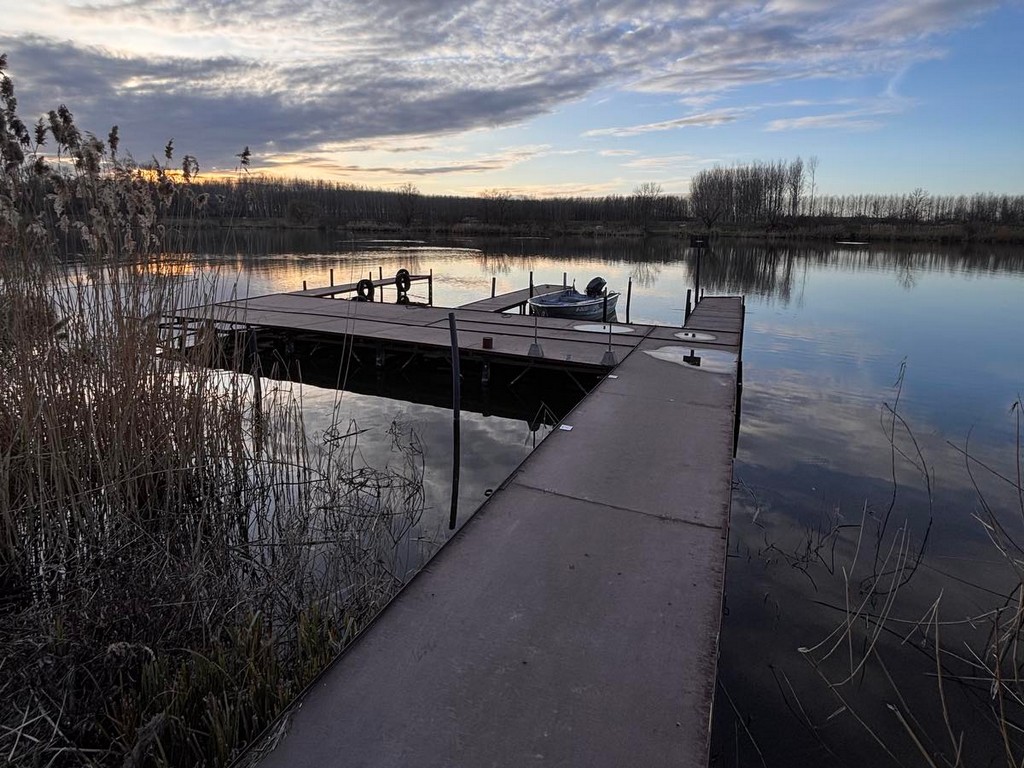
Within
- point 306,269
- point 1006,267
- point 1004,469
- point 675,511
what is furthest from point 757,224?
point 675,511

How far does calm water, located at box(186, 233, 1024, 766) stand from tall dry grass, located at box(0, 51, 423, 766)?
2.77 feet

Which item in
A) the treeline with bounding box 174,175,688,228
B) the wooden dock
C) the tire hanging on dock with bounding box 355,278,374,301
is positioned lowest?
the wooden dock

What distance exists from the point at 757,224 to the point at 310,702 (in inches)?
3228

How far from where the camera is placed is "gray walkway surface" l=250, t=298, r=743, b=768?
2.27m

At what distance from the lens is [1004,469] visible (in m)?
7.95

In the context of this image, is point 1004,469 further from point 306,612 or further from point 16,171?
point 16,171

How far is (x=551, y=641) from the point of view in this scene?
288 cm

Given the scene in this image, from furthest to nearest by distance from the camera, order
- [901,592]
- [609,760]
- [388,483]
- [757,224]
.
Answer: [757,224] < [388,483] < [901,592] < [609,760]

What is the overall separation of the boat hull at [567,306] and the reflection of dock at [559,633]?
34.1 ft

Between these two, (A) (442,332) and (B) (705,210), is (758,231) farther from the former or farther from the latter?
(A) (442,332)

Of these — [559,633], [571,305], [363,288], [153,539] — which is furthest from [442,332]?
[559,633]

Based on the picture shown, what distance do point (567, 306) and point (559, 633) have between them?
13.5m

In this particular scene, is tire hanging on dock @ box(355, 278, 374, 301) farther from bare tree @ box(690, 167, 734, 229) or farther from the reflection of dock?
bare tree @ box(690, 167, 734, 229)

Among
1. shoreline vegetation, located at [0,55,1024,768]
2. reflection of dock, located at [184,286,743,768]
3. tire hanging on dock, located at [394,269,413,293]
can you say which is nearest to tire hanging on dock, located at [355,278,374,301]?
tire hanging on dock, located at [394,269,413,293]
